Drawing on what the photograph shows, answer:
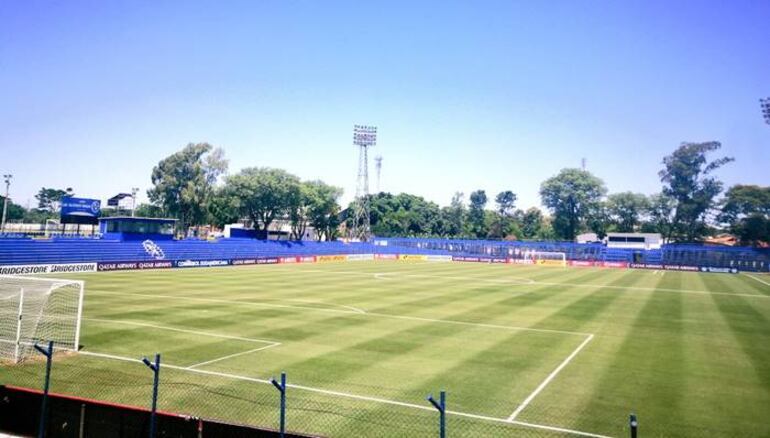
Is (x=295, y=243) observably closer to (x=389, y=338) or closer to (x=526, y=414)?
(x=389, y=338)

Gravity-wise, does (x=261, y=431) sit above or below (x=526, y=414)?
above

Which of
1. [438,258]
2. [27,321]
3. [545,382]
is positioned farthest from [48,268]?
[438,258]

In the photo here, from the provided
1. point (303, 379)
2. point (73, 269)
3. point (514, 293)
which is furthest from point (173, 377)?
point (73, 269)

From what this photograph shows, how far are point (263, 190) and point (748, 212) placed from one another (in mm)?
104337

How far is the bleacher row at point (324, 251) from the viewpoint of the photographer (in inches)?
2003

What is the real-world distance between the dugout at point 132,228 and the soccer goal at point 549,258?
62654 mm

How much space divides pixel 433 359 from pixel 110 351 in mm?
12021

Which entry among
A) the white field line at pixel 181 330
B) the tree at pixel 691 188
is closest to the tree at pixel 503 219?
the tree at pixel 691 188

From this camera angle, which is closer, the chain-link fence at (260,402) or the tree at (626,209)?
the chain-link fence at (260,402)

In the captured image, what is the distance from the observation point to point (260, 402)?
1370 centimetres

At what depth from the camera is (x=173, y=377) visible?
51.2 feet

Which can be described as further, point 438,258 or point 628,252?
point 438,258

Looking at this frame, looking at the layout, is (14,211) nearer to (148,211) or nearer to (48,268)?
(148,211)

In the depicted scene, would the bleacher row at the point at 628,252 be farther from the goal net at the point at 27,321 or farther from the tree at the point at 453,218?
the goal net at the point at 27,321
